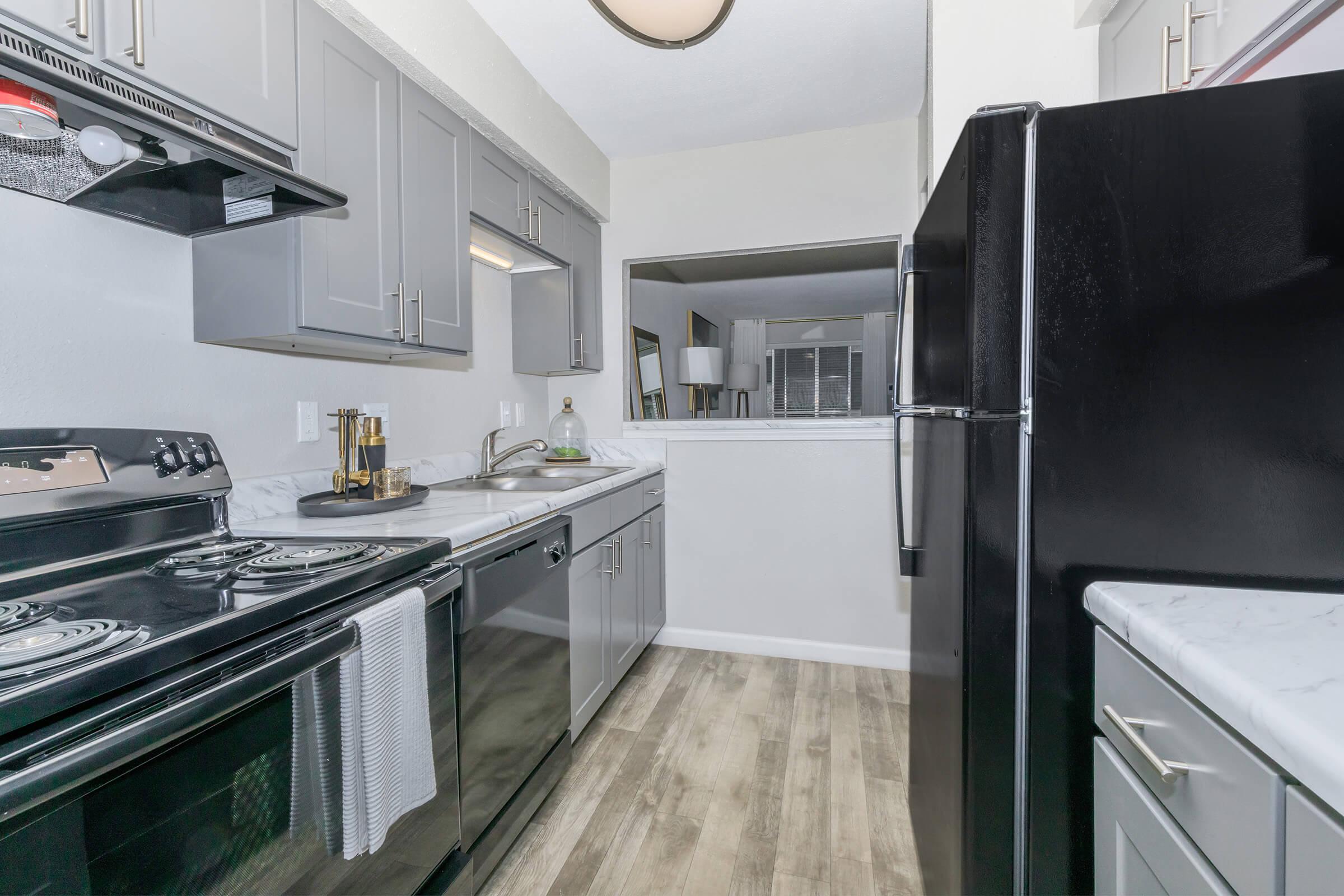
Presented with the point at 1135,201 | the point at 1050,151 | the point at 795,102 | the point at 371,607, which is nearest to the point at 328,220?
the point at 371,607

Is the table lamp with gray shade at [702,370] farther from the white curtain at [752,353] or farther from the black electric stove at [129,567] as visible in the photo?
the black electric stove at [129,567]

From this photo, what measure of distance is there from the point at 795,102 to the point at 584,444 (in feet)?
6.11

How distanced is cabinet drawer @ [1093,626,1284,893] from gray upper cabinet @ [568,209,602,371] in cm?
244

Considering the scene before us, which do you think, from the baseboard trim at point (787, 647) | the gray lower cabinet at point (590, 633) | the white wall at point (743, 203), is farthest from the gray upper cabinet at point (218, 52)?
the baseboard trim at point (787, 647)

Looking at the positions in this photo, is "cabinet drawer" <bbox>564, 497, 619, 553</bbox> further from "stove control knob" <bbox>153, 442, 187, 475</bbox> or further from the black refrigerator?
the black refrigerator

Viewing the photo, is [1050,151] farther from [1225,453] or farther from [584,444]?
[584,444]

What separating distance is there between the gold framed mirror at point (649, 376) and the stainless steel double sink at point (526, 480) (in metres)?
0.58

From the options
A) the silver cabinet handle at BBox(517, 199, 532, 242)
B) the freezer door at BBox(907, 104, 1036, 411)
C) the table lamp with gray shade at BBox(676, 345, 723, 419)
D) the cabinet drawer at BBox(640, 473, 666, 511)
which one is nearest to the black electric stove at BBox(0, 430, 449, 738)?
the freezer door at BBox(907, 104, 1036, 411)

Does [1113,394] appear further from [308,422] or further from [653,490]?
[653,490]

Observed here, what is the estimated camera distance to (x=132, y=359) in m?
1.33

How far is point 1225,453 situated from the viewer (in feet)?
2.90

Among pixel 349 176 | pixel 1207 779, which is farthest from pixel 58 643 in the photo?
pixel 1207 779

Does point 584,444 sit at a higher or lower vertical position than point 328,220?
lower

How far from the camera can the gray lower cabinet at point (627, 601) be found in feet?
7.77
